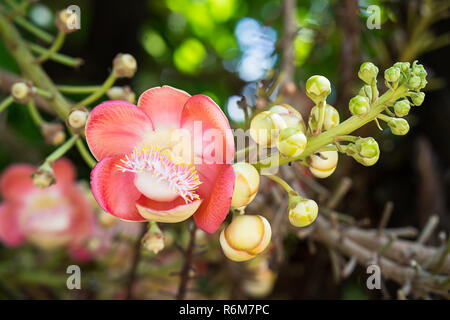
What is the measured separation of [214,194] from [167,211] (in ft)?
0.13

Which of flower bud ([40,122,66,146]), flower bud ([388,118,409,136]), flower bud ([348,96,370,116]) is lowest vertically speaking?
flower bud ([388,118,409,136])

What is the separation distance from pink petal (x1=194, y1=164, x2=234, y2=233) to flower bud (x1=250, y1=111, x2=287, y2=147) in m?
0.04

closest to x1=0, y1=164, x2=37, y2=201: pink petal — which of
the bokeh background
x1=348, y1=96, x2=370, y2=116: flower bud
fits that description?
the bokeh background

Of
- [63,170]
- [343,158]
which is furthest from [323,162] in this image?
[63,170]

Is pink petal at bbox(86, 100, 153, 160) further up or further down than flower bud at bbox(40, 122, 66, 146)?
further down

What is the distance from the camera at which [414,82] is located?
32 centimetres

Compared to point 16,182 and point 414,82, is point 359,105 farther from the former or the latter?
point 16,182

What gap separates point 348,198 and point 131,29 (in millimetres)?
716

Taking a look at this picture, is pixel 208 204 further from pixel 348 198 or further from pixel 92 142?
pixel 348 198

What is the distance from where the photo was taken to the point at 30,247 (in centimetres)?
102

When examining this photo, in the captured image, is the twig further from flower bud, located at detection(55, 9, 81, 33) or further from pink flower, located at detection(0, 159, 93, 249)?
pink flower, located at detection(0, 159, 93, 249)

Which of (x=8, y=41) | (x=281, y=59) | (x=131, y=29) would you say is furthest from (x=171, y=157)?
(x=131, y=29)

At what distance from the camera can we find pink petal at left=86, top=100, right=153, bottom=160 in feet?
1.25

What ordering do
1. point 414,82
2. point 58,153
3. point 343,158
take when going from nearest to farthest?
point 414,82
point 58,153
point 343,158
